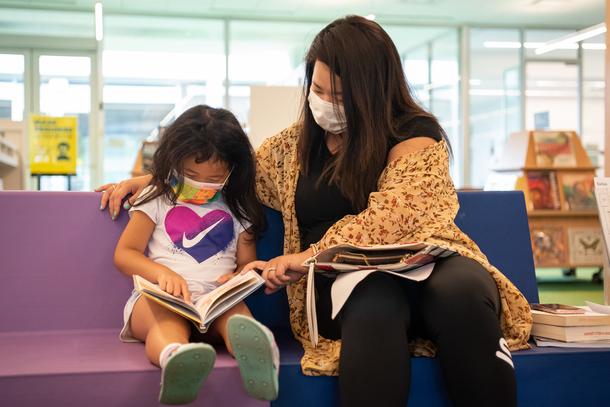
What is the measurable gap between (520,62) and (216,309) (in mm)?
9302

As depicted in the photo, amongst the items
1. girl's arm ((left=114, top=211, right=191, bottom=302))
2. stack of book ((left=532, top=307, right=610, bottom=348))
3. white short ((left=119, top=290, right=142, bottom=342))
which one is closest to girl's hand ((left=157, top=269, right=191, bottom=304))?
girl's arm ((left=114, top=211, right=191, bottom=302))

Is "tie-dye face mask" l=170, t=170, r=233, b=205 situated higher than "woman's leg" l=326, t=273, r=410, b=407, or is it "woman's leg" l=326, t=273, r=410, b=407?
"tie-dye face mask" l=170, t=170, r=233, b=205

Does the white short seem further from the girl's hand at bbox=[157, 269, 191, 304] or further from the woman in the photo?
the woman

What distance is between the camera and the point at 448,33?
9812 millimetres

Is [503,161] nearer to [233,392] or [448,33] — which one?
[448,33]

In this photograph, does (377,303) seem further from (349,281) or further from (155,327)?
(155,327)

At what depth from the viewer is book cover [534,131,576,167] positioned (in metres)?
6.23

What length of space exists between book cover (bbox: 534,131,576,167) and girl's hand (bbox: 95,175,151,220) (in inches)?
197

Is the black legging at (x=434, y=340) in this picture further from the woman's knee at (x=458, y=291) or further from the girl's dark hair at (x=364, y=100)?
the girl's dark hair at (x=364, y=100)

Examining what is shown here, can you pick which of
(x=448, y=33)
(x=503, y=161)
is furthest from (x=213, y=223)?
(x=448, y=33)

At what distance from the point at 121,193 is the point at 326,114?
23.7 inches

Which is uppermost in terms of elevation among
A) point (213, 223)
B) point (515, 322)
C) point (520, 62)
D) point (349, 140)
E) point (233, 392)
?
point (520, 62)

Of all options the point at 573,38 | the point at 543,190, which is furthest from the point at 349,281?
the point at 573,38

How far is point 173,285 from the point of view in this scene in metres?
1.56
